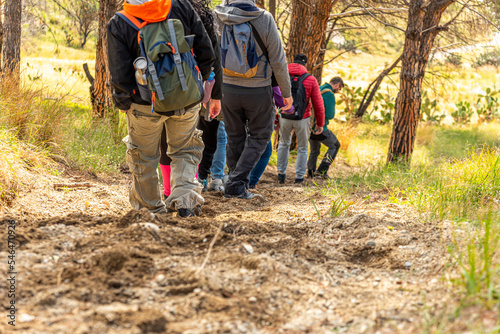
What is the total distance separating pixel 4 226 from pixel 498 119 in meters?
18.0

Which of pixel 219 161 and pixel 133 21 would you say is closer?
pixel 133 21

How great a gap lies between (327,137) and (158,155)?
4129mm

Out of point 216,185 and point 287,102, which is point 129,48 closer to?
point 287,102

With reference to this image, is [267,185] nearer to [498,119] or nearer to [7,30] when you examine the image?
[7,30]

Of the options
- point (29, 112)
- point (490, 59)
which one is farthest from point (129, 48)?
point (490, 59)

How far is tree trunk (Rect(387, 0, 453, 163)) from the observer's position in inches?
248

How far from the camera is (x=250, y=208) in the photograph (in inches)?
169

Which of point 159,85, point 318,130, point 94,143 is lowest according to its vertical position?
point 94,143

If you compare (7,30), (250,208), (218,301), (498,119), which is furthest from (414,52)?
(498,119)

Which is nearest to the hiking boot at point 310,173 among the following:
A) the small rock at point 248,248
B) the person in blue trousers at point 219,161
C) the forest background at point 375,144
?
the forest background at point 375,144

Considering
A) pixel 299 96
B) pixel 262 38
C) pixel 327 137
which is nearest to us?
pixel 262 38

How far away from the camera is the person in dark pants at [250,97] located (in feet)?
13.4

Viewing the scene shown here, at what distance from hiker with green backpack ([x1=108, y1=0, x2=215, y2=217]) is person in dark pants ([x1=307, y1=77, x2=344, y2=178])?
383 cm

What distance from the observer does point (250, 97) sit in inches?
171
